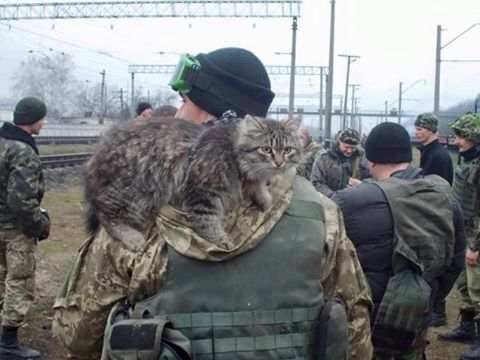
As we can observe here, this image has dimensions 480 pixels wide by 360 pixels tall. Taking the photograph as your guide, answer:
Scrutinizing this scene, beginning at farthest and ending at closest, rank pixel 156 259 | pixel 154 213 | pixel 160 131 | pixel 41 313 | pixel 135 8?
pixel 135 8 → pixel 41 313 → pixel 160 131 → pixel 154 213 → pixel 156 259

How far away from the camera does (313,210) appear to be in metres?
1.94

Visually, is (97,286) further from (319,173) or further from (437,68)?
(437,68)

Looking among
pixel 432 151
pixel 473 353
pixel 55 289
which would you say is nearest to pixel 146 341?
pixel 473 353

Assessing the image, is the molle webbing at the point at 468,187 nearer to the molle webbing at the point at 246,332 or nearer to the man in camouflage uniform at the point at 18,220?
the man in camouflage uniform at the point at 18,220

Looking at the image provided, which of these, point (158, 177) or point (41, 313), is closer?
point (158, 177)

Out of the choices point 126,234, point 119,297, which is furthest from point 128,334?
point 126,234

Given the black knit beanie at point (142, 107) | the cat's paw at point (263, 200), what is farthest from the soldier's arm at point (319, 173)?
the cat's paw at point (263, 200)

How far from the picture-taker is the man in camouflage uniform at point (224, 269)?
172cm

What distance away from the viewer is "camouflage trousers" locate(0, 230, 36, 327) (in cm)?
575

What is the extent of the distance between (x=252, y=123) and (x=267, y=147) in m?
0.19

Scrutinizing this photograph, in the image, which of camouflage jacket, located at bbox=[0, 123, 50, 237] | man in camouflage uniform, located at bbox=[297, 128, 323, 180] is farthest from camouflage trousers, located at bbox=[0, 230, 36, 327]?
man in camouflage uniform, located at bbox=[297, 128, 323, 180]

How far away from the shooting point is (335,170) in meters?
7.20

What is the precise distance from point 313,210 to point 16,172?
4.35 metres

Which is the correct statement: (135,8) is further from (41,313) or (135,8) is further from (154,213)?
(154,213)
